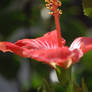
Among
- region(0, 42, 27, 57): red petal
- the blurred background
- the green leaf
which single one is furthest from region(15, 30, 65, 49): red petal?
the blurred background

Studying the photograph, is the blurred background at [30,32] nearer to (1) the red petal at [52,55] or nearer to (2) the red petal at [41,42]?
(2) the red petal at [41,42]

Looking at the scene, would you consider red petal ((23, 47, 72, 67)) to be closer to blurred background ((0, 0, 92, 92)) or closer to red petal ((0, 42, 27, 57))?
red petal ((0, 42, 27, 57))

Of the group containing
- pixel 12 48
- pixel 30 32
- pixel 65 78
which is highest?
pixel 12 48

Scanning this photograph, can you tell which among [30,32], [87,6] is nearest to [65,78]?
[87,6]

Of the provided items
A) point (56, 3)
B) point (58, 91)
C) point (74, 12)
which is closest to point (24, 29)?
point (74, 12)

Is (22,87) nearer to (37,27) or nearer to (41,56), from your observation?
(37,27)

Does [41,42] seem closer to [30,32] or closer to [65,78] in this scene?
[65,78]
